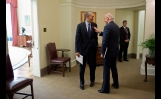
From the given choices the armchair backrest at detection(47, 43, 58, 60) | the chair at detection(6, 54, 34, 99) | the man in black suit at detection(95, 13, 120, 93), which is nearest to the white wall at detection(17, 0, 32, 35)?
the armchair backrest at detection(47, 43, 58, 60)

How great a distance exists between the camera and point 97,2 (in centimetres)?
548

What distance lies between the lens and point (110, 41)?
2.74 m

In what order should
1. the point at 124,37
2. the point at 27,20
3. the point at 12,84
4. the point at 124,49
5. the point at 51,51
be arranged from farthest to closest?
the point at 27,20 → the point at 124,49 → the point at 124,37 → the point at 51,51 → the point at 12,84

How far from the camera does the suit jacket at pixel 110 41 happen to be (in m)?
2.70

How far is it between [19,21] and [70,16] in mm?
6633

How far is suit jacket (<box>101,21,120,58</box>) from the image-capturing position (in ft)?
8.86

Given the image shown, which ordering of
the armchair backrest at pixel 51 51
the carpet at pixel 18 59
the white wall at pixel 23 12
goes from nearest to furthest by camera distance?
the armchair backrest at pixel 51 51, the carpet at pixel 18 59, the white wall at pixel 23 12

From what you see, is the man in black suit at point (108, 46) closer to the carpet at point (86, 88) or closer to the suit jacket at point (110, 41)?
the suit jacket at point (110, 41)

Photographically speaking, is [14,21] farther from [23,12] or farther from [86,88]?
[86,88]

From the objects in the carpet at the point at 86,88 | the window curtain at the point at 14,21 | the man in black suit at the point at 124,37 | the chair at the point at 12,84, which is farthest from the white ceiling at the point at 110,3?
the window curtain at the point at 14,21

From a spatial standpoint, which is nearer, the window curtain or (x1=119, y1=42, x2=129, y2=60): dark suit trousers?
(x1=119, y1=42, x2=129, y2=60): dark suit trousers

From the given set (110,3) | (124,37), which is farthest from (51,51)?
(110,3)

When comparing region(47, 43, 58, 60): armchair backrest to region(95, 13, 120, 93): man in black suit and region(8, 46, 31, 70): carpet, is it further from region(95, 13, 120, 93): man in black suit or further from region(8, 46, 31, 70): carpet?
region(95, 13, 120, 93): man in black suit

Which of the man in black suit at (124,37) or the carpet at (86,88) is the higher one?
the man in black suit at (124,37)
